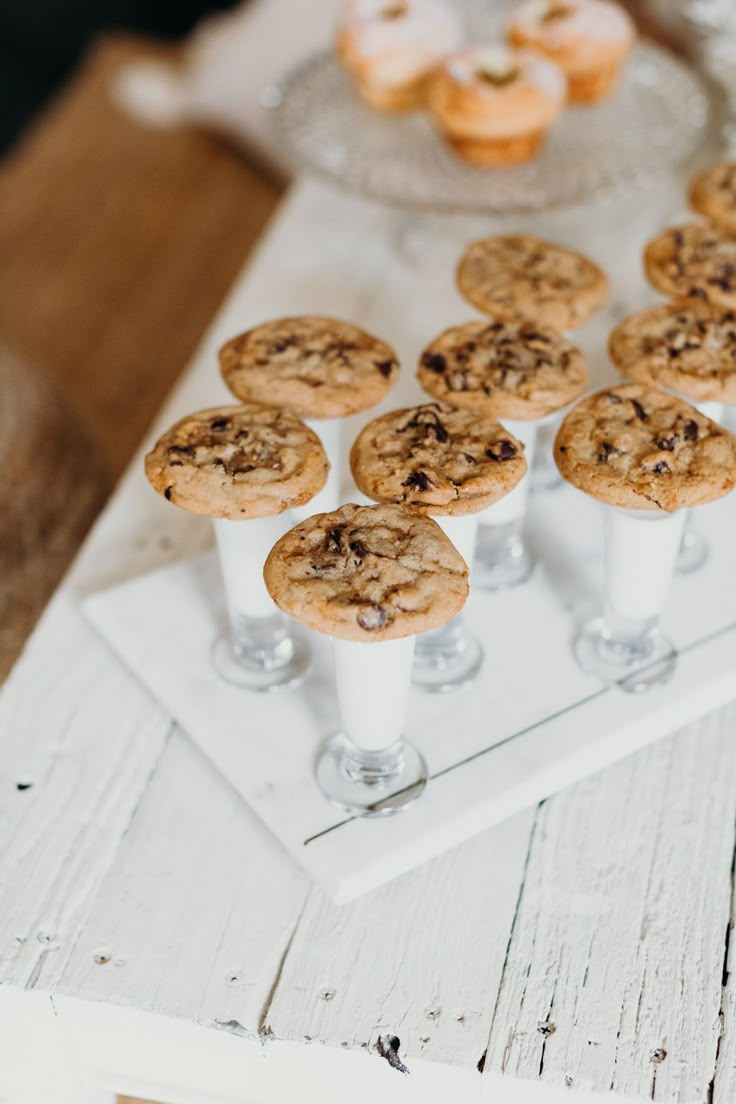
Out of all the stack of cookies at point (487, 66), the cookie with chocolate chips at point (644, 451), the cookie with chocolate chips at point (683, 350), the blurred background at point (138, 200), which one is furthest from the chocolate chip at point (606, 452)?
the blurred background at point (138, 200)

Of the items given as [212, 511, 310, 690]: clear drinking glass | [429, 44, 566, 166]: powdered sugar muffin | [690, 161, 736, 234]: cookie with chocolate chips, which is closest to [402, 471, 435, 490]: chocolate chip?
[212, 511, 310, 690]: clear drinking glass

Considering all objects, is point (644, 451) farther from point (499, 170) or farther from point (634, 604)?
point (499, 170)

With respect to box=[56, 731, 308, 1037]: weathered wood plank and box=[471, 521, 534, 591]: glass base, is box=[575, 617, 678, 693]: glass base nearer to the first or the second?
box=[471, 521, 534, 591]: glass base

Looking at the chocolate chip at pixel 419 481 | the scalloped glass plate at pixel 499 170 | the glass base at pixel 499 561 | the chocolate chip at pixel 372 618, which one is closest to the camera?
the chocolate chip at pixel 372 618

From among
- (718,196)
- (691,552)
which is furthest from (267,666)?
(718,196)

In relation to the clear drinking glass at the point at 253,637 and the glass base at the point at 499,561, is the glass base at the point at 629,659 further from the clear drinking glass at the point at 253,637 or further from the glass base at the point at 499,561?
the clear drinking glass at the point at 253,637
